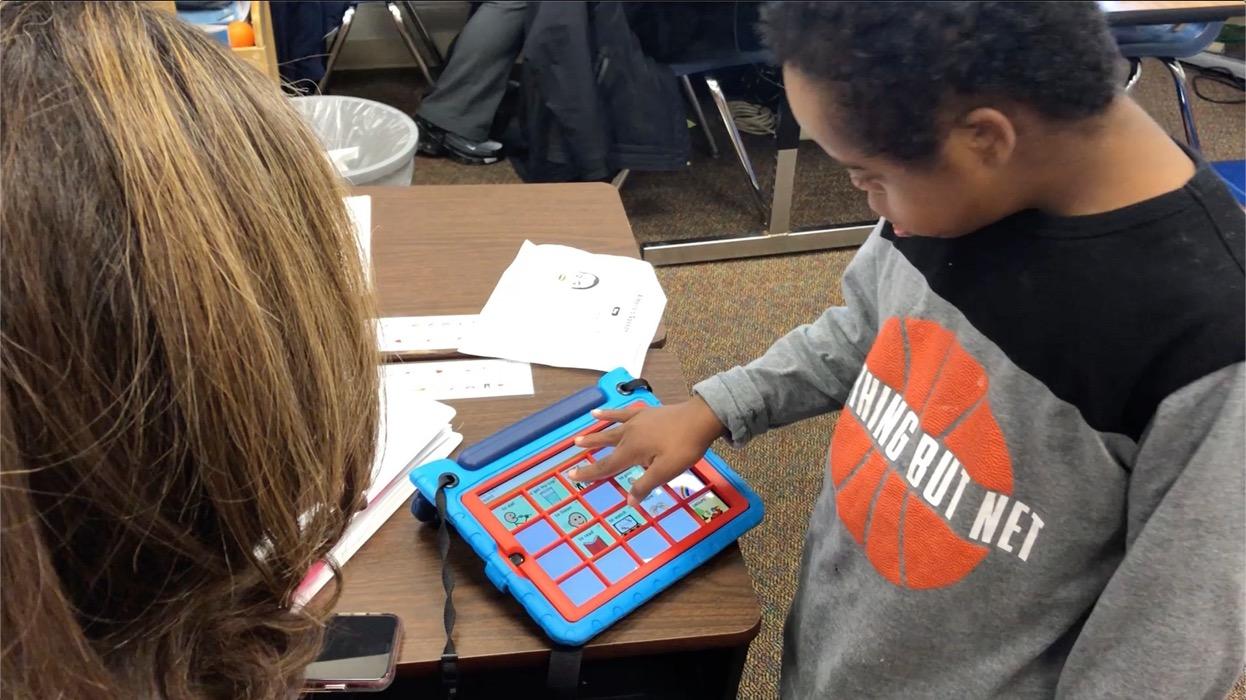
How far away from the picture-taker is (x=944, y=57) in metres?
0.49

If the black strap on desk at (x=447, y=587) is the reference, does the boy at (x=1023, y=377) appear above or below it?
above

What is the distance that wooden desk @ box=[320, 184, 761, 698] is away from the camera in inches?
27.6

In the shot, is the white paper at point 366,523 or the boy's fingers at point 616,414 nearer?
the white paper at point 366,523

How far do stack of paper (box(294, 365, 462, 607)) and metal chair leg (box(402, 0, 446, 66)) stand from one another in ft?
6.80

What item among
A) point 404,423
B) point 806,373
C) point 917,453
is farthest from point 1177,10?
point 404,423

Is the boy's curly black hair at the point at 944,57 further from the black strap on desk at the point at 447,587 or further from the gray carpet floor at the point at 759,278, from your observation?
the gray carpet floor at the point at 759,278

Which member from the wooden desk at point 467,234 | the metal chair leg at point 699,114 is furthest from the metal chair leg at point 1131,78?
the metal chair leg at point 699,114

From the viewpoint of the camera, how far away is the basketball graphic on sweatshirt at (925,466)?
0.67 m

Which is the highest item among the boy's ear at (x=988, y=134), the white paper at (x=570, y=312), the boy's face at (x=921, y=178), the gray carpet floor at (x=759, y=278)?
the boy's ear at (x=988, y=134)

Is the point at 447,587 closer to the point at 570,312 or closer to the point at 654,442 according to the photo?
the point at 654,442

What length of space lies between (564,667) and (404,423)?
31 cm

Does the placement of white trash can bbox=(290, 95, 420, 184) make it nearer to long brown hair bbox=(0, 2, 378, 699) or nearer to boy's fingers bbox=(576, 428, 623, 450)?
boy's fingers bbox=(576, 428, 623, 450)

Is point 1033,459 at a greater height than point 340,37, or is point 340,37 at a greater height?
point 1033,459

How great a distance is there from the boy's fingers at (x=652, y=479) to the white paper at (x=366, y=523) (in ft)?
0.64
